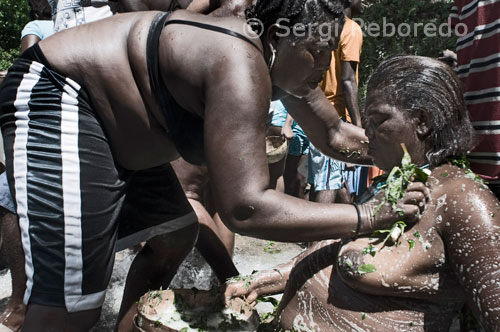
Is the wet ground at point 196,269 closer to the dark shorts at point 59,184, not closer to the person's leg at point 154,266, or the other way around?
the person's leg at point 154,266

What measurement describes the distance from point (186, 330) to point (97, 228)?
608 millimetres

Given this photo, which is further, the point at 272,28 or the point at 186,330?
the point at 186,330

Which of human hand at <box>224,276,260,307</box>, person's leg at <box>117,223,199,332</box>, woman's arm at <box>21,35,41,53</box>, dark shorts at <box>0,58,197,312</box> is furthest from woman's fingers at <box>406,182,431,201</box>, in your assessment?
woman's arm at <box>21,35,41,53</box>

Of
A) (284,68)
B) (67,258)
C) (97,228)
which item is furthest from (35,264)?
(284,68)

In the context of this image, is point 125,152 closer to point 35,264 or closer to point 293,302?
point 35,264

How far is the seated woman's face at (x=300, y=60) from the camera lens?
200 centimetres

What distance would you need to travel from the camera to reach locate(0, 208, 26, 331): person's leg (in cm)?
288

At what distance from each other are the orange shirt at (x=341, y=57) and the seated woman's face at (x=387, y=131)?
8.61ft

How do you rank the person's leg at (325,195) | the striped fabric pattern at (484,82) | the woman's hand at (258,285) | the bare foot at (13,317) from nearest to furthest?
the striped fabric pattern at (484,82) < the woman's hand at (258,285) < the bare foot at (13,317) < the person's leg at (325,195)

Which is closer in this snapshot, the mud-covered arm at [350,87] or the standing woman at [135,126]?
the standing woman at [135,126]

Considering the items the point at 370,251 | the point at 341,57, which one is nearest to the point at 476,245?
the point at 370,251

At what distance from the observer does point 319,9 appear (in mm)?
1971

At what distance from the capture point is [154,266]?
289 centimetres

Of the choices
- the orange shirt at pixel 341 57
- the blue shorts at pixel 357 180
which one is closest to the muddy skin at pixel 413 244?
the orange shirt at pixel 341 57
